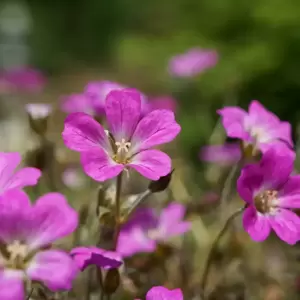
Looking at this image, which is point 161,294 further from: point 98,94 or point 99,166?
point 98,94

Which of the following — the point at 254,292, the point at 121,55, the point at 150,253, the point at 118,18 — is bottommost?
the point at 118,18

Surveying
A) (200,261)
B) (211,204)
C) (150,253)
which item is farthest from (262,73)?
(150,253)

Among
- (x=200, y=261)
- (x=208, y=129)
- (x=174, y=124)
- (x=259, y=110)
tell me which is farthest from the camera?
(x=208, y=129)

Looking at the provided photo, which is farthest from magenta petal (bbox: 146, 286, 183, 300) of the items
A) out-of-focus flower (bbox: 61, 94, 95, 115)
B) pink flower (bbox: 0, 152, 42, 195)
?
out-of-focus flower (bbox: 61, 94, 95, 115)

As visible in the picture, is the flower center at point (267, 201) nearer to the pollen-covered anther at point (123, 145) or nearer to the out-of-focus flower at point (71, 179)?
the pollen-covered anther at point (123, 145)

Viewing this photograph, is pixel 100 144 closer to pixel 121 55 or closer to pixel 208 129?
pixel 208 129

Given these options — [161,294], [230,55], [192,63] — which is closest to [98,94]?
[161,294]
